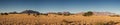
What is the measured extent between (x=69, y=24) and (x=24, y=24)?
3432 mm

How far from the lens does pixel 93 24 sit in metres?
22.5

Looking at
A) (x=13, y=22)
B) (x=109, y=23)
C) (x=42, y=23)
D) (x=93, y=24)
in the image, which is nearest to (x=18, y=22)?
(x=13, y=22)

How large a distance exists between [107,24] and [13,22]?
23.6 ft

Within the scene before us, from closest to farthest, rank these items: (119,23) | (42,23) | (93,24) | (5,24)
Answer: (5,24) < (42,23) < (93,24) < (119,23)

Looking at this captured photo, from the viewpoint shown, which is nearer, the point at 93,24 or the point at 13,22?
the point at 13,22

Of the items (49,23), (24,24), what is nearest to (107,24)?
(49,23)

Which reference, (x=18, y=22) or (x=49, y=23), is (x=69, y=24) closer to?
(x=49, y=23)

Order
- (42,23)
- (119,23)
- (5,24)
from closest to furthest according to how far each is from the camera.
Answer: (5,24), (42,23), (119,23)

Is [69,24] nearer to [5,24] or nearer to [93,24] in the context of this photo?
[93,24]

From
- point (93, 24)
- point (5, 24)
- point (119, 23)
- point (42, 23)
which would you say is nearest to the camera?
point (5, 24)

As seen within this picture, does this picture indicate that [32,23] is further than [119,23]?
No

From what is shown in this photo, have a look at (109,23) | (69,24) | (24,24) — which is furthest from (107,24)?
(24,24)

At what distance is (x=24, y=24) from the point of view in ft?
66.5

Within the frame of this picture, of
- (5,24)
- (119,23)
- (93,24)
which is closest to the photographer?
(5,24)
